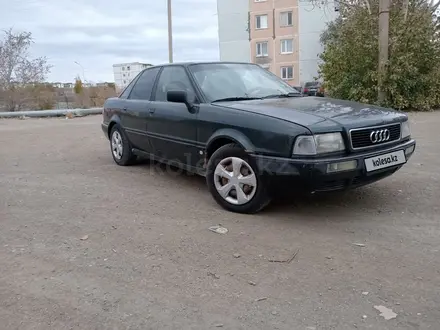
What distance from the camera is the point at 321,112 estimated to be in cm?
391

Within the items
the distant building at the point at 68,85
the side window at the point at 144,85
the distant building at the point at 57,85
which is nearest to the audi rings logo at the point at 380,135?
the side window at the point at 144,85

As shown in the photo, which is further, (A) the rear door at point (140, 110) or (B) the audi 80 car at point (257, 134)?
(A) the rear door at point (140, 110)

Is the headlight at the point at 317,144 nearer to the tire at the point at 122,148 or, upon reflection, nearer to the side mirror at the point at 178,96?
the side mirror at the point at 178,96

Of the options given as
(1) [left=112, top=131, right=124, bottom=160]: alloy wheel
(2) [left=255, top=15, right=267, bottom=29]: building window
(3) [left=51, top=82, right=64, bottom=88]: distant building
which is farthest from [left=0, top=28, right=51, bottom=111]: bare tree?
(2) [left=255, top=15, right=267, bottom=29]: building window

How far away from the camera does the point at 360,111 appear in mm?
4074

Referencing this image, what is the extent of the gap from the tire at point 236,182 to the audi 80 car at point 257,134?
1 cm

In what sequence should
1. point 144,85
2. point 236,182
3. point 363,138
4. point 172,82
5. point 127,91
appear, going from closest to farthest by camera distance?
point 363,138
point 236,182
point 172,82
point 144,85
point 127,91

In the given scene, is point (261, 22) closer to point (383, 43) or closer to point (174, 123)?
point (383, 43)

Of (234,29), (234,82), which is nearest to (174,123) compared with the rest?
(234,82)

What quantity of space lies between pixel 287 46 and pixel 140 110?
44324mm

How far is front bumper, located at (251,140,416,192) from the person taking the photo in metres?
3.51

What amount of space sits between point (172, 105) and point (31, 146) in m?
5.47

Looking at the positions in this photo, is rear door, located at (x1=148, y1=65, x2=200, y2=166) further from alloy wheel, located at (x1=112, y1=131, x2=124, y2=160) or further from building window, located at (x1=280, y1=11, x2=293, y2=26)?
building window, located at (x1=280, y1=11, x2=293, y2=26)

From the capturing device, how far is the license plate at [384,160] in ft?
12.2
